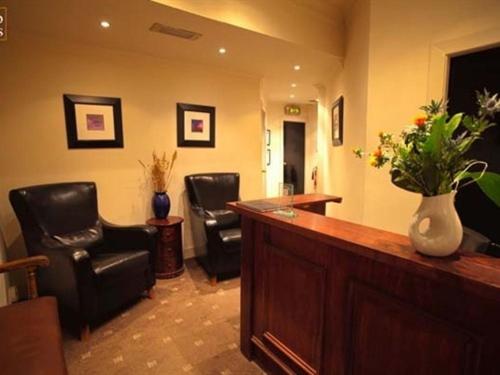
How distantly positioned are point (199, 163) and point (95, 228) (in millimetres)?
1451

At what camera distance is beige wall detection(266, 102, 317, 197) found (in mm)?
6539

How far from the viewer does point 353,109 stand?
3.04m

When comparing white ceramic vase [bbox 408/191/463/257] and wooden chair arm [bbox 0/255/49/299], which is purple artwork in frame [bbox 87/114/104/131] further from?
white ceramic vase [bbox 408/191/463/257]

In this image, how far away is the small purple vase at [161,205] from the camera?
309 cm

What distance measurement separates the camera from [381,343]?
1110mm

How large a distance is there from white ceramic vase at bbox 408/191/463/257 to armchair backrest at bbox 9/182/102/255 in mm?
2464

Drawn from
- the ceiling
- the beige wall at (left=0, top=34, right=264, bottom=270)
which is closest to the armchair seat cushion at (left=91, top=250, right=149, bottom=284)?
the beige wall at (left=0, top=34, right=264, bottom=270)

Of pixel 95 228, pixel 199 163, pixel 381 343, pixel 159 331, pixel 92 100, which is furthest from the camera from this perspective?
pixel 199 163

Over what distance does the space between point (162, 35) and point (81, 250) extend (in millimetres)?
2013

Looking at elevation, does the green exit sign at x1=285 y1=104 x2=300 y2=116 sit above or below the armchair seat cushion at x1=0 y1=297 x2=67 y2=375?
above

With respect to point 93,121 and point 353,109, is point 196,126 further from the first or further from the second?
point 353,109

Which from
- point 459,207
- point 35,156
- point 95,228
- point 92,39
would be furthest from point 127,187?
point 459,207

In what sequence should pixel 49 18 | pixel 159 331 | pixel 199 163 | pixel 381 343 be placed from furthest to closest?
pixel 199 163 < pixel 49 18 < pixel 159 331 < pixel 381 343

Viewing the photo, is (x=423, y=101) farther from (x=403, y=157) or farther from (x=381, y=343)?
(x=381, y=343)
